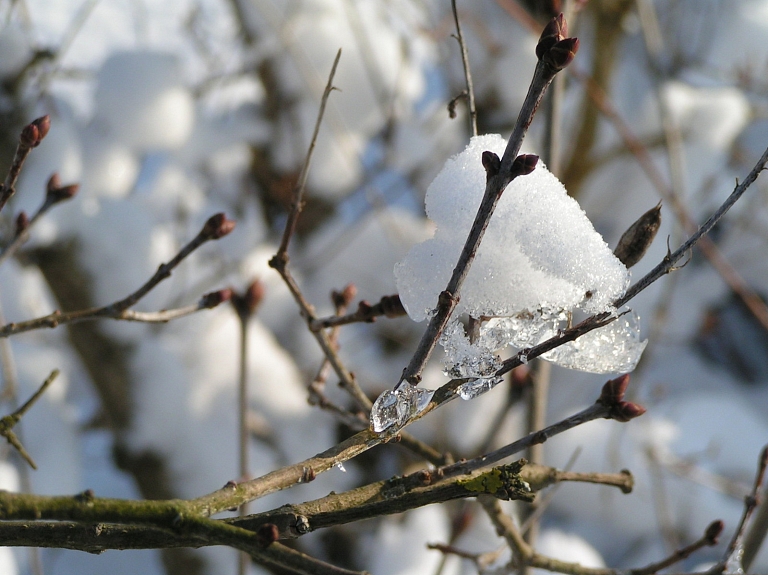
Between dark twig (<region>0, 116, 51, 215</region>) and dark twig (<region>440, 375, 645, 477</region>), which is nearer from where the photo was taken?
dark twig (<region>440, 375, 645, 477</region>)

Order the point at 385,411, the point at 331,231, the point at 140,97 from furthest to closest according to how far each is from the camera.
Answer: the point at 331,231 → the point at 140,97 → the point at 385,411

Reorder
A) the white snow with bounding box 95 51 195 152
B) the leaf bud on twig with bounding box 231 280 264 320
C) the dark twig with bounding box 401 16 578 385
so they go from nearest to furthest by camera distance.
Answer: the dark twig with bounding box 401 16 578 385 < the leaf bud on twig with bounding box 231 280 264 320 < the white snow with bounding box 95 51 195 152

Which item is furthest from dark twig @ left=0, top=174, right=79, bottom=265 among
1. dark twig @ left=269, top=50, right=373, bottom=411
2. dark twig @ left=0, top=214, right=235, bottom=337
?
dark twig @ left=269, top=50, right=373, bottom=411

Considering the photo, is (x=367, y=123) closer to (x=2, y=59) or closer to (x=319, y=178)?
(x=319, y=178)

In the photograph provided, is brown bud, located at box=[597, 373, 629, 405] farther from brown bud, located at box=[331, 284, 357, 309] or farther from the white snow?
the white snow

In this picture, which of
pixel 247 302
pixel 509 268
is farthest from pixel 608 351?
pixel 247 302

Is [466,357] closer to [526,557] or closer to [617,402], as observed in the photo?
[617,402]

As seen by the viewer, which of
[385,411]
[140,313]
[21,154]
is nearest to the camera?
[385,411]
